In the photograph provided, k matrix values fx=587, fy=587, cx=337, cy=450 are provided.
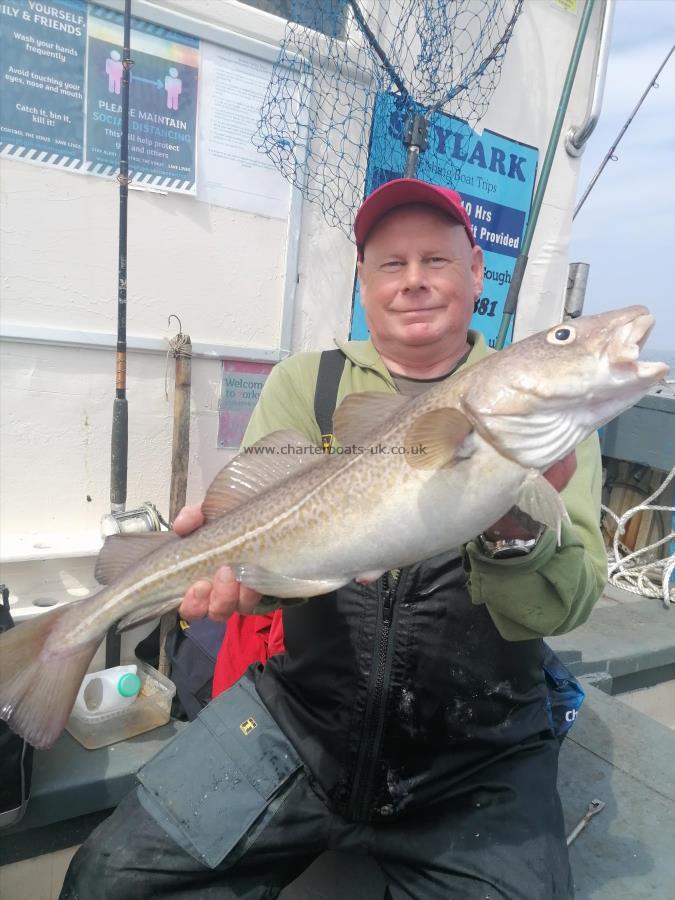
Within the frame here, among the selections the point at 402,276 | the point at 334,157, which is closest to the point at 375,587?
the point at 402,276

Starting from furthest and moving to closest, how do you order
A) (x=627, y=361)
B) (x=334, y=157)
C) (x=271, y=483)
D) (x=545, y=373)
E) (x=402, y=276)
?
(x=334, y=157) < (x=402, y=276) < (x=271, y=483) < (x=545, y=373) < (x=627, y=361)

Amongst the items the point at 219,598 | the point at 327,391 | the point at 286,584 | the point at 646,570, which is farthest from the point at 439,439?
the point at 646,570

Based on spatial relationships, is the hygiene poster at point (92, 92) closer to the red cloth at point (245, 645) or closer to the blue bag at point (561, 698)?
the red cloth at point (245, 645)

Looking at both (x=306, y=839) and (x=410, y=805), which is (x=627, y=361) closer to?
(x=410, y=805)

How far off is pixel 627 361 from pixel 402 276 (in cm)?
134

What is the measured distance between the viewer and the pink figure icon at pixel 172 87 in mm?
3514

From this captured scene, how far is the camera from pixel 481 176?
496 cm

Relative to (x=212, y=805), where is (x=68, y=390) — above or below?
above

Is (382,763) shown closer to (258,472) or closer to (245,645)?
(245,645)

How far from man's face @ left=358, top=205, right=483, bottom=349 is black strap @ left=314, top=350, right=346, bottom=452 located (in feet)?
0.85

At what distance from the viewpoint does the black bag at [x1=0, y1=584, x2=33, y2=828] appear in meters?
2.37

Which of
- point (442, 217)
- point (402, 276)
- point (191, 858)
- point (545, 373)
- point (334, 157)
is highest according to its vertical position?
point (334, 157)

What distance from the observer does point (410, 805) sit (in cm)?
225

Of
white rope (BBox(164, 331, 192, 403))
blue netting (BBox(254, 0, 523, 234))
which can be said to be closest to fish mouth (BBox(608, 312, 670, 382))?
white rope (BBox(164, 331, 192, 403))
